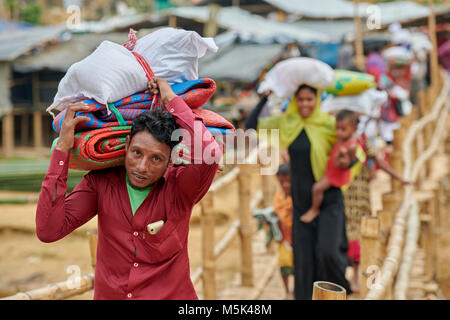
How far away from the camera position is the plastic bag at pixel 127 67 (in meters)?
1.89

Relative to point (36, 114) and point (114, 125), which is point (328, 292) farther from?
point (36, 114)

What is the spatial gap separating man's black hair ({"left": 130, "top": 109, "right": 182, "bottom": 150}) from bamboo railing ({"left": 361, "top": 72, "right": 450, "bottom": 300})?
131 cm

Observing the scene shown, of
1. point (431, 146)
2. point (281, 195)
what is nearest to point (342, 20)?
point (431, 146)

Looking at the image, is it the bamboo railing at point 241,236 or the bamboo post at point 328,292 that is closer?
the bamboo post at point 328,292

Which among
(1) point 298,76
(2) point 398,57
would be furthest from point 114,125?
(2) point 398,57

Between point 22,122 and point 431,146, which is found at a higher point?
point 22,122

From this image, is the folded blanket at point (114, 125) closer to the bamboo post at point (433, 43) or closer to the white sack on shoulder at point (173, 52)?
the white sack on shoulder at point (173, 52)

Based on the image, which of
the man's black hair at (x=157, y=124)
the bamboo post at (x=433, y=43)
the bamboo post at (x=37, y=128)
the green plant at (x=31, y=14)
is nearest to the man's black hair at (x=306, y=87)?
the man's black hair at (x=157, y=124)

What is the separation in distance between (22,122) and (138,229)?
47.7 feet

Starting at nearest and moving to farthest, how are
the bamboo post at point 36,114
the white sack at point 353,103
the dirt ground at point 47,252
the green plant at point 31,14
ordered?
the white sack at point 353,103 < the dirt ground at point 47,252 < the bamboo post at point 36,114 < the green plant at point 31,14

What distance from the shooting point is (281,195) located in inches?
190

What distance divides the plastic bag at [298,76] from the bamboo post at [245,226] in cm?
139
